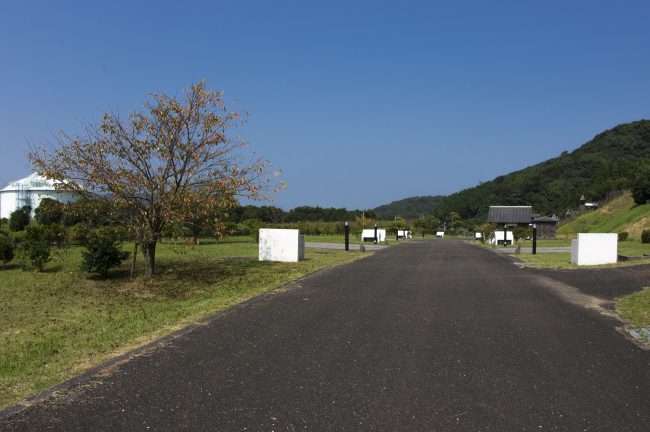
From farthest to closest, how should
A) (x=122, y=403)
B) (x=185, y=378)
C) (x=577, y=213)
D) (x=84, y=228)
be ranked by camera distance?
(x=577, y=213), (x=84, y=228), (x=185, y=378), (x=122, y=403)

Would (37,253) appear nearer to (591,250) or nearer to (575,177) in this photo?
(591,250)

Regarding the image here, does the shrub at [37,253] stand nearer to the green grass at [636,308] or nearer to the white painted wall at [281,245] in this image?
the white painted wall at [281,245]

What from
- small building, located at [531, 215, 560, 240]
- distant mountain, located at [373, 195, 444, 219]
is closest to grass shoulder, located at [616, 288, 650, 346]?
small building, located at [531, 215, 560, 240]

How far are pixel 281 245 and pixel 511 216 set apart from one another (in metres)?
65.6

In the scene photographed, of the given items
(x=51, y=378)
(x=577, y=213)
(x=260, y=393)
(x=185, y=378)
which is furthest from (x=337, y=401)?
(x=577, y=213)

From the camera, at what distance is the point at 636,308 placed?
29.2 ft

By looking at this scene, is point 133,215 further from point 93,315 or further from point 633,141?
point 633,141

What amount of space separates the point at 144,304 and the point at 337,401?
25.4ft

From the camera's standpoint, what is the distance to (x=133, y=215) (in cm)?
1403

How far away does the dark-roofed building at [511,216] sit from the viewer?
77000 mm

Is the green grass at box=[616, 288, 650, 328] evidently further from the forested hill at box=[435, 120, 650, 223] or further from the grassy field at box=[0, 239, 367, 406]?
the forested hill at box=[435, 120, 650, 223]

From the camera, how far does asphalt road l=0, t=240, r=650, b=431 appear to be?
3898mm

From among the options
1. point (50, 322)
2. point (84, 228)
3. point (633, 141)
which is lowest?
point (50, 322)

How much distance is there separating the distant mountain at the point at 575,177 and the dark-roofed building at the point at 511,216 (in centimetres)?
1041
